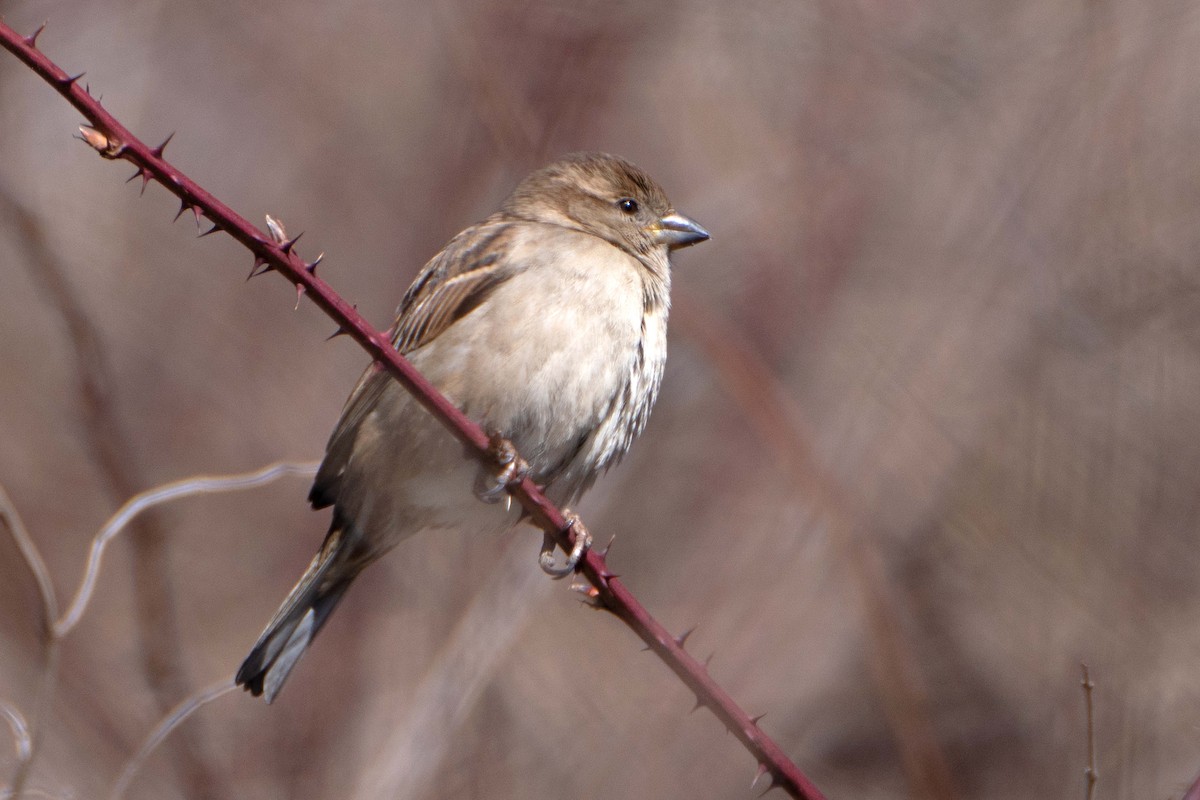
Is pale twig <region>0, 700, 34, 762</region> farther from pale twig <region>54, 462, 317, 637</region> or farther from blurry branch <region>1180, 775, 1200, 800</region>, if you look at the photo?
blurry branch <region>1180, 775, 1200, 800</region>

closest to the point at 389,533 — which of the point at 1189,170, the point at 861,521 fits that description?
the point at 861,521

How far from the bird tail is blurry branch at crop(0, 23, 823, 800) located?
1.36 meters

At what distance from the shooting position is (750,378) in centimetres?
460

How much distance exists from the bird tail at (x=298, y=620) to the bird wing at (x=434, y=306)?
192 mm

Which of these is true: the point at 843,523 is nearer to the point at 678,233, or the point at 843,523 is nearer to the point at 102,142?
the point at 678,233

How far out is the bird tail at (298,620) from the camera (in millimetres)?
3848

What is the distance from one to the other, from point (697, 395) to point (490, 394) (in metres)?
2.77

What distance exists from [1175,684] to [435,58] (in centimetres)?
473

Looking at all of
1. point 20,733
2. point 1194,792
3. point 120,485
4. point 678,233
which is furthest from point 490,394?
point 1194,792

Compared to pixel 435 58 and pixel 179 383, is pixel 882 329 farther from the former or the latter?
pixel 179 383

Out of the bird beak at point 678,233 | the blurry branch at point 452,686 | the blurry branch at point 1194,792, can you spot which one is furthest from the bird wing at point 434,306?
the blurry branch at point 1194,792

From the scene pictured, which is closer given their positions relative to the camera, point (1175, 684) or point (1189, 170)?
point (1175, 684)

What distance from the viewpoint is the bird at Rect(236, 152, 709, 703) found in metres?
3.72

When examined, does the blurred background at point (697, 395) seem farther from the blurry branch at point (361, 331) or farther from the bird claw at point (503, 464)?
the blurry branch at point (361, 331)
